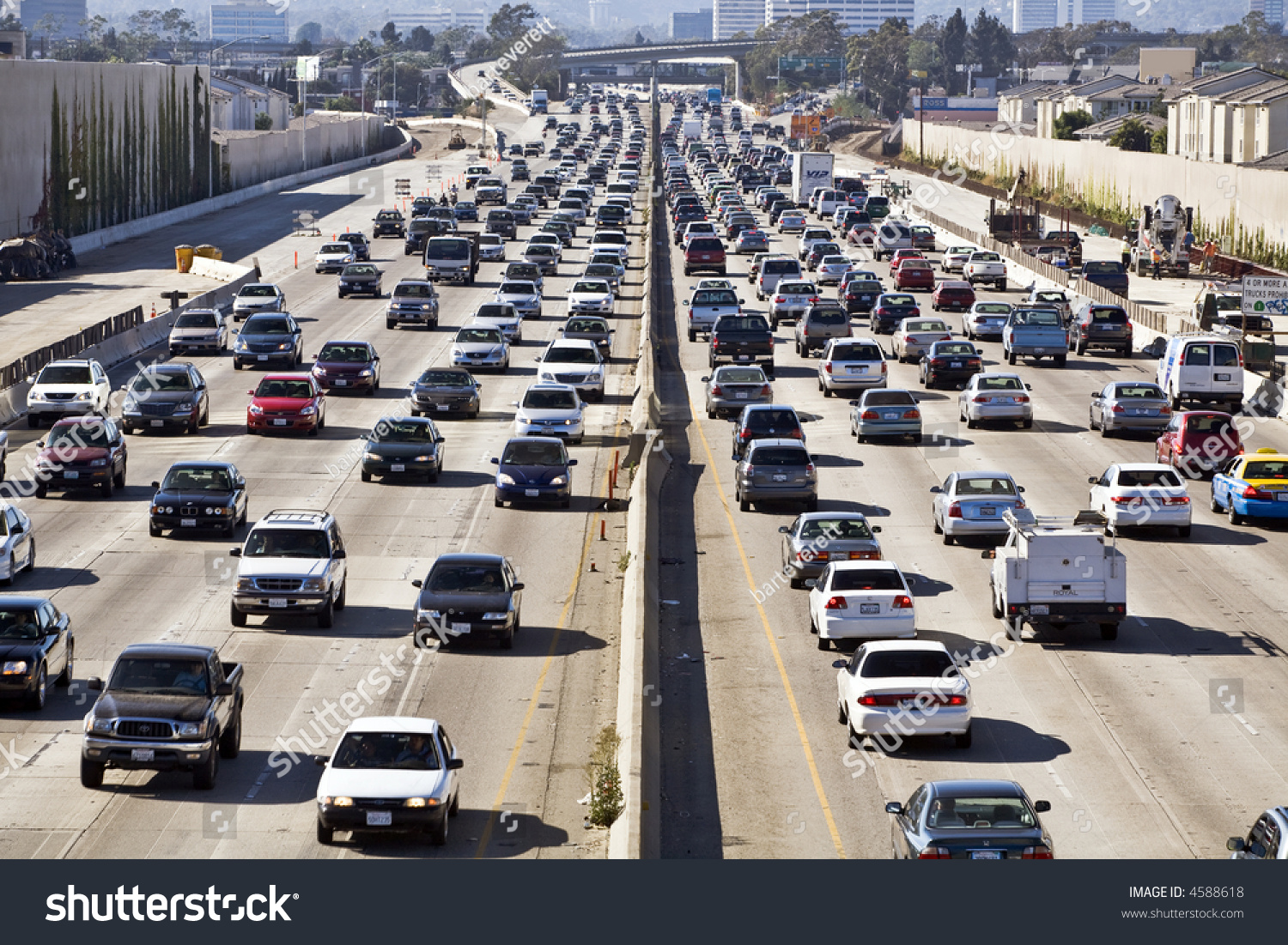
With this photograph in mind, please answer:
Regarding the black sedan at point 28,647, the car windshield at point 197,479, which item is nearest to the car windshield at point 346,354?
the car windshield at point 197,479

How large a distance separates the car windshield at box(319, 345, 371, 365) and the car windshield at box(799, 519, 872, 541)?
2441cm

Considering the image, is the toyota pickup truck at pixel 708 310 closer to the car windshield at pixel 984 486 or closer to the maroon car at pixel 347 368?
the maroon car at pixel 347 368

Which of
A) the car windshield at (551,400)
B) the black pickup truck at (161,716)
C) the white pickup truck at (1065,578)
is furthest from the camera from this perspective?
the car windshield at (551,400)

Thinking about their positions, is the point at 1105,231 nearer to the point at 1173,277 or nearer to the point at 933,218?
the point at 933,218

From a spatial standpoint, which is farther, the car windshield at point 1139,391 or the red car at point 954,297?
the red car at point 954,297

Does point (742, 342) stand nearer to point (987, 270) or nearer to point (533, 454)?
point (533, 454)

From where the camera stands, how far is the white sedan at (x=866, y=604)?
2836 cm

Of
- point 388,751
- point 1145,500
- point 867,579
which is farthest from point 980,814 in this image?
point 1145,500

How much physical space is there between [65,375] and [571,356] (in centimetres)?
1349

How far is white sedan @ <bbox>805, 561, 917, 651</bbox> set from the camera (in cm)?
2836

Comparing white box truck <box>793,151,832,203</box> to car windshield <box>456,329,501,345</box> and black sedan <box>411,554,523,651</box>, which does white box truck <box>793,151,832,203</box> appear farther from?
black sedan <box>411,554,523,651</box>

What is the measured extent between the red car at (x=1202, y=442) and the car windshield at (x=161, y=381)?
23207 mm

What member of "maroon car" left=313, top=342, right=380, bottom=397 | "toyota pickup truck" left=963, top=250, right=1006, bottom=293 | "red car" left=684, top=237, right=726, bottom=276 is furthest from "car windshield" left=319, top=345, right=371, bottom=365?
"toyota pickup truck" left=963, top=250, right=1006, bottom=293

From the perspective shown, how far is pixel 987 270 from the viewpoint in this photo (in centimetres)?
8400
